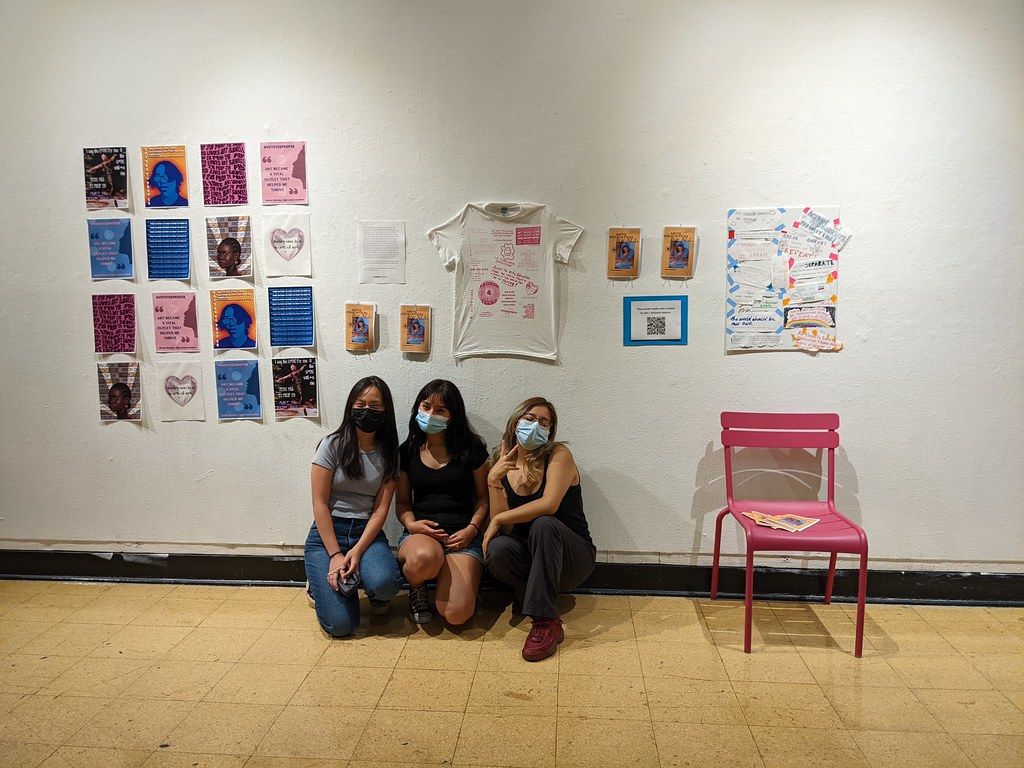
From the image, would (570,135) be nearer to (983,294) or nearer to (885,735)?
(983,294)

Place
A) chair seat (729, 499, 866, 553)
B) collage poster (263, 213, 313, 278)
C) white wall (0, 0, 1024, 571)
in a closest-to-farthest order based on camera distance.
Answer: chair seat (729, 499, 866, 553) → white wall (0, 0, 1024, 571) → collage poster (263, 213, 313, 278)

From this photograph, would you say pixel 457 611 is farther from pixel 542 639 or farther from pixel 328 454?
pixel 328 454

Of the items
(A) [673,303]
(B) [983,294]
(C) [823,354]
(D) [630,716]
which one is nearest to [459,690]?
(D) [630,716]

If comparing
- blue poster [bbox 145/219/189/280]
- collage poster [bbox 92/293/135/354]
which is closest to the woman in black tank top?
blue poster [bbox 145/219/189/280]

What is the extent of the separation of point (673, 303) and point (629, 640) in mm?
1432

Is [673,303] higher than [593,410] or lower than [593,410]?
higher

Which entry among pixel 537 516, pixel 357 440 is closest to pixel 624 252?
pixel 537 516

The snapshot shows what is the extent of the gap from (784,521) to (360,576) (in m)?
1.74

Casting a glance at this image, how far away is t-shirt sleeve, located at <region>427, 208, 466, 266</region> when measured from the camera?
292cm

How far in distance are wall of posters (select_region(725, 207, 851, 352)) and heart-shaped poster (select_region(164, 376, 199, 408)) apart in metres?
2.49

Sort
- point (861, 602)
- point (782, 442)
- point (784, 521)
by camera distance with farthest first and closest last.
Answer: point (782, 442), point (784, 521), point (861, 602)

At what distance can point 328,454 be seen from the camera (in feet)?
9.17

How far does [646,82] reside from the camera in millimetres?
2787

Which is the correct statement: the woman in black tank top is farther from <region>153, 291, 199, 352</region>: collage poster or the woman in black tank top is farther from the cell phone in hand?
<region>153, 291, 199, 352</region>: collage poster
